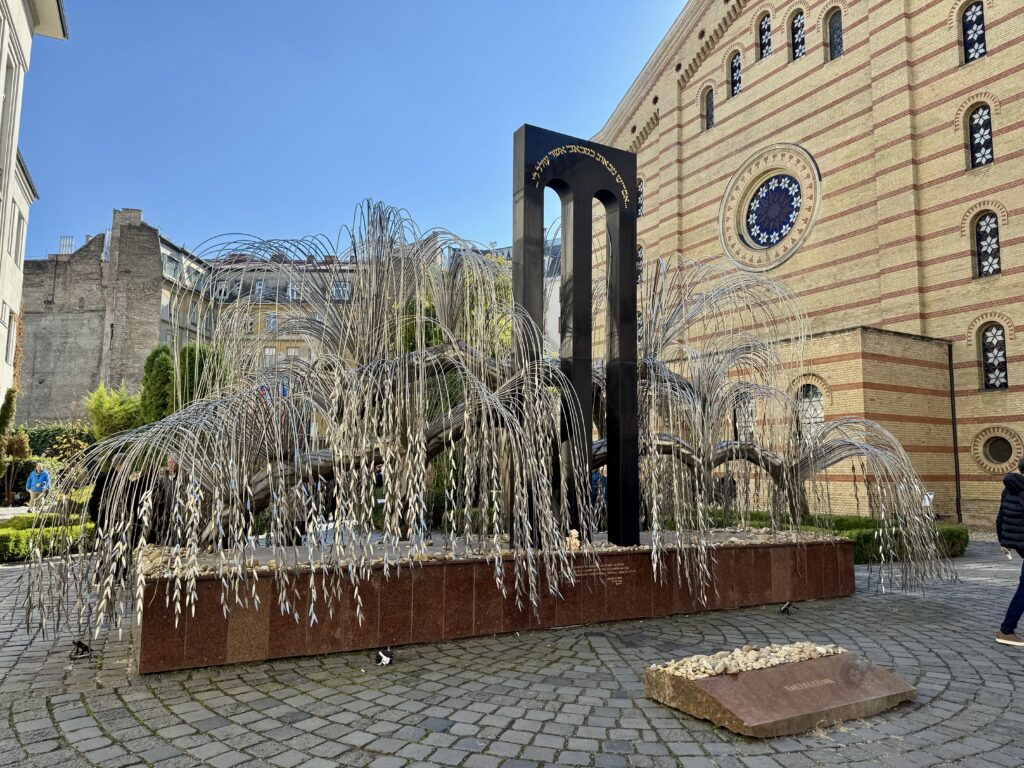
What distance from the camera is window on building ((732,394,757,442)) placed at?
8383mm

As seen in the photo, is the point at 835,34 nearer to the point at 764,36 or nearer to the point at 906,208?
the point at 764,36

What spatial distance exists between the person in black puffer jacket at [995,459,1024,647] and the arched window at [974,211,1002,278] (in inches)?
497

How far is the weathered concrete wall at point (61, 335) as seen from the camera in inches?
1476

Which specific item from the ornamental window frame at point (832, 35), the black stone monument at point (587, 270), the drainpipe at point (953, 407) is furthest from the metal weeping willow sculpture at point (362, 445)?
the ornamental window frame at point (832, 35)

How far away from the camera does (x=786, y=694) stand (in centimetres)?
421

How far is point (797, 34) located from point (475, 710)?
2336 centimetres

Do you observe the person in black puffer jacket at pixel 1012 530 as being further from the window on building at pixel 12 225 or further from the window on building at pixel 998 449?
the window on building at pixel 12 225

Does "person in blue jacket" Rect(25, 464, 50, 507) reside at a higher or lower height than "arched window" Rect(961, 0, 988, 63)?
lower

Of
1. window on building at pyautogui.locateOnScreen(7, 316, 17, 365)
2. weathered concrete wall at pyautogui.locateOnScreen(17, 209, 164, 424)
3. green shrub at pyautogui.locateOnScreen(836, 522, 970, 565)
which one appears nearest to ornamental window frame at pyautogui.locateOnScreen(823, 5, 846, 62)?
green shrub at pyautogui.locateOnScreen(836, 522, 970, 565)

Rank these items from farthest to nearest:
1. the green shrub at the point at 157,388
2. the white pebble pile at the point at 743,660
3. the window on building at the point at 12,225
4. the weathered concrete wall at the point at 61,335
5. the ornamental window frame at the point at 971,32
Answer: the weathered concrete wall at the point at 61,335
the green shrub at the point at 157,388
the window on building at the point at 12,225
the ornamental window frame at the point at 971,32
the white pebble pile at the point at 743,660

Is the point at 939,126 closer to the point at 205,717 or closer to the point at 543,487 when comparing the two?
the point at 543,487

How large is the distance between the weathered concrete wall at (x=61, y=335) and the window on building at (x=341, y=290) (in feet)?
125

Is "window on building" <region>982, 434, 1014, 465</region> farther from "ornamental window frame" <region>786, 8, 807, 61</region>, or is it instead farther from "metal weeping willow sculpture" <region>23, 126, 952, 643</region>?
"ornamental window frame" <region>786, 8, 807, 61</region>

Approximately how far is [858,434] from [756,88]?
17.2m
